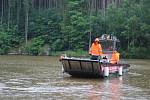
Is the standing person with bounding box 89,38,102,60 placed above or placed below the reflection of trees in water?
above

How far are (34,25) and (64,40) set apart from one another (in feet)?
23.4

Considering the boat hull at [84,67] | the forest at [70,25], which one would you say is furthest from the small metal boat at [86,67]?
the forest at [70,25]

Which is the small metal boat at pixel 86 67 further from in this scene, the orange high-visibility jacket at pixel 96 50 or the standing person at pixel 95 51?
the orange high-visibility jacket at pixel 96 50

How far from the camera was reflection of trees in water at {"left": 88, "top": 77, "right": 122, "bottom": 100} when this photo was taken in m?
19.5

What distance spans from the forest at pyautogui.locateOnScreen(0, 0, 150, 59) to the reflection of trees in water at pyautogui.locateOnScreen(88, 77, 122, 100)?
120 feet

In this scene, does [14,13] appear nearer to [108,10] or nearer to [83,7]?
[83,7]

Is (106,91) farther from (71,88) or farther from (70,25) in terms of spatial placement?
(70,25)

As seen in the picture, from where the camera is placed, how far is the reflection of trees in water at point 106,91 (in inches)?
766

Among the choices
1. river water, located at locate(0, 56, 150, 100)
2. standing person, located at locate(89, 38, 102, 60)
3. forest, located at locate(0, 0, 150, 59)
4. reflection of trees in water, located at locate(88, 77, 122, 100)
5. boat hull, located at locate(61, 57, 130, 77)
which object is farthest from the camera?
forest, located at locate(0, 0, 150, 59)

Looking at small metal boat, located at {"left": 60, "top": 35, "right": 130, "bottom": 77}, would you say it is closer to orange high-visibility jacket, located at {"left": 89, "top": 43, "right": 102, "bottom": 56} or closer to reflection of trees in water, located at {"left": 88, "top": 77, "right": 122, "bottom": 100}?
orange high-visibility jacket, located at {"left": 89, "top": 43, "right": 102, "bottom": 56}

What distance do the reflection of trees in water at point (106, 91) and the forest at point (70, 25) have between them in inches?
1440

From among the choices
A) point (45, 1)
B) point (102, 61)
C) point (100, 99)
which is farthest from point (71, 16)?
point (100, 99)

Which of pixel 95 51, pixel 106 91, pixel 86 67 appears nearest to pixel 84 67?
pixel 86 67

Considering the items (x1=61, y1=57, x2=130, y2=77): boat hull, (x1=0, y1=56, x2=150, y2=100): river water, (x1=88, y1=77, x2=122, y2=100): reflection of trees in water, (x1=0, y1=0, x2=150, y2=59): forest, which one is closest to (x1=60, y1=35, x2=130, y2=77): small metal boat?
(x1=61, y1=57, x2=130, y2=77): boat hull
